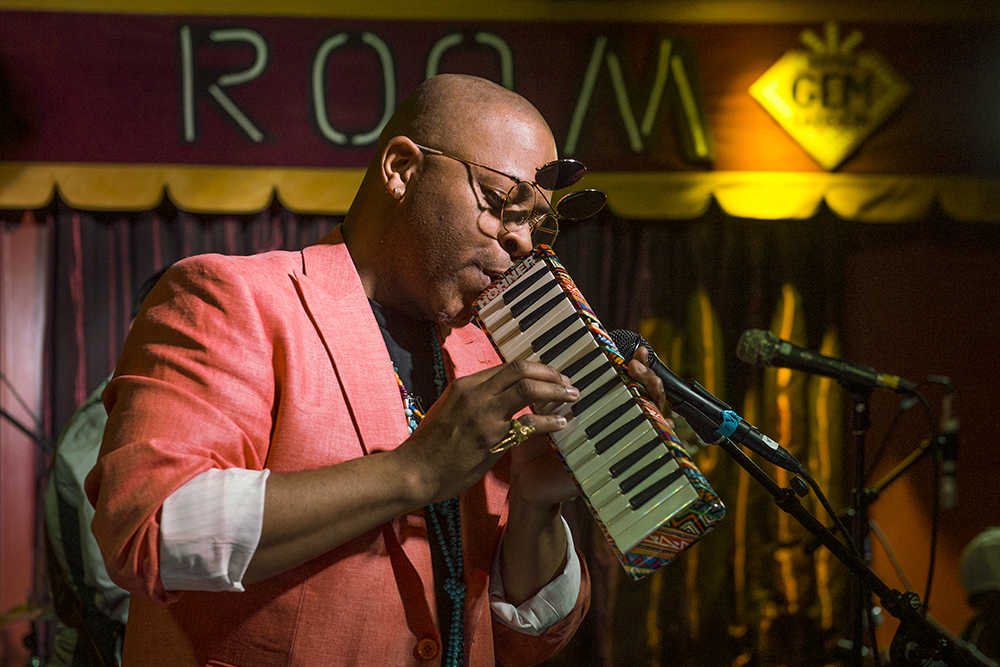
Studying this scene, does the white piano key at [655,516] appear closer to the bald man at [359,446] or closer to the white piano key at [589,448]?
the white piano key at [589,448]

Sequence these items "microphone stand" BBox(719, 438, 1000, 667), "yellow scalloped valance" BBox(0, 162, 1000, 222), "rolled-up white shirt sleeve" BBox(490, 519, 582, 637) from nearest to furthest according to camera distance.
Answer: "microphone stand" BBox(719, 438, 1000, 667)
"rolled-up white shirt sleeve" BBox(490, 519, 582, 637)
"yellow scalloped valance" BBox(0, 162, 1000, 222)

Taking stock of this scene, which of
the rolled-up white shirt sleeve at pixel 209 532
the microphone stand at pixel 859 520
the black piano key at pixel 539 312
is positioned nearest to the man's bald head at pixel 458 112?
the black piano key at pixel 539 312

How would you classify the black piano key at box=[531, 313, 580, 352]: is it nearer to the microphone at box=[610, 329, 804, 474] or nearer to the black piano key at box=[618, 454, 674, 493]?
the microphone at box=[610, 329, 804, 474]

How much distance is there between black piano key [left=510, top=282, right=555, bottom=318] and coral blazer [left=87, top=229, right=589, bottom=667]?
0.95 feet

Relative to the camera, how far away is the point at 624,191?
479 centimetres

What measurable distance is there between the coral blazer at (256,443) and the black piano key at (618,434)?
1.31ft

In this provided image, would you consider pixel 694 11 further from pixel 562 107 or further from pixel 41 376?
pixel 41 376

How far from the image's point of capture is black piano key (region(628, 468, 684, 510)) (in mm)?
1318

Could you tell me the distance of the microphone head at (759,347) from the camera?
271 centimetres

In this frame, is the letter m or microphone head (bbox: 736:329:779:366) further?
the letter m

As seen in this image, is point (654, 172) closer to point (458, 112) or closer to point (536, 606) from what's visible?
point (458, 112)

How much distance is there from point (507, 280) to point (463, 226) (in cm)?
21

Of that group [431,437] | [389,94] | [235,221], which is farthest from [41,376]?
[431,437]

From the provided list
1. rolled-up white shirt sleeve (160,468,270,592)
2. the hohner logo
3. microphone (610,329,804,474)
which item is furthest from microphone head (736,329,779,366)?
rolled-up white shirt sleeve (160,468,270,592)
